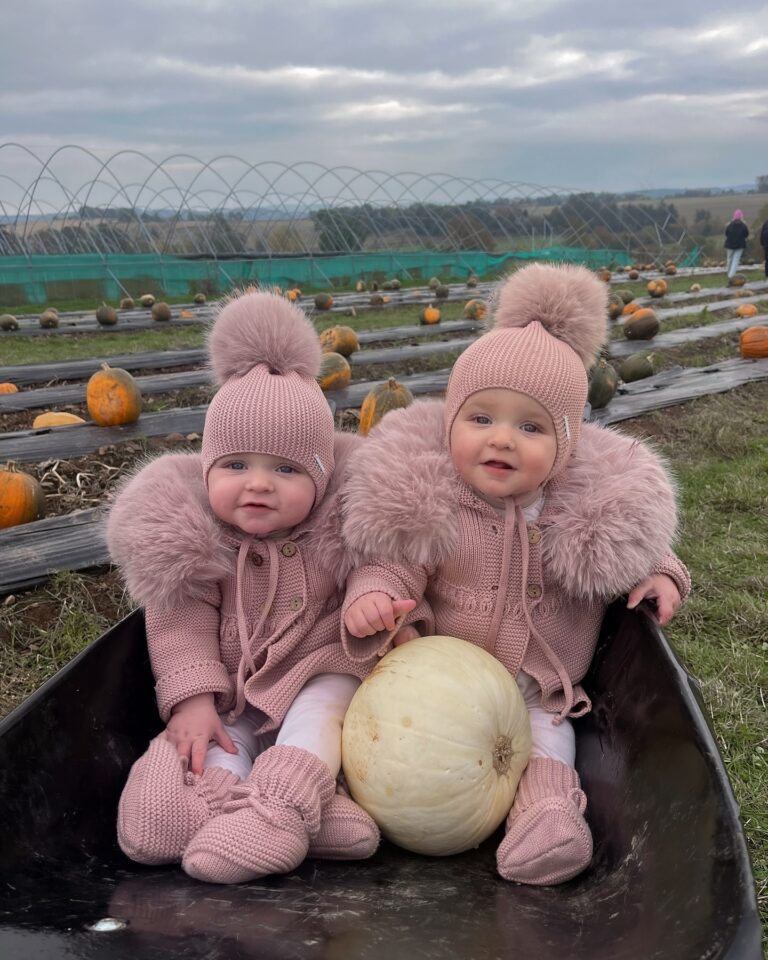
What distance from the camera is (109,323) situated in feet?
43.3

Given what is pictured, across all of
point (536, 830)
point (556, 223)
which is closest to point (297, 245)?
point (556, 223)

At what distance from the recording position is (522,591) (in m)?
2.09

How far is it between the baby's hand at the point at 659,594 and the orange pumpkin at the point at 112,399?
444 cm

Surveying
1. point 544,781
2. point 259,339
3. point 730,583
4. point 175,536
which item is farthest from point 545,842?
point 730,583

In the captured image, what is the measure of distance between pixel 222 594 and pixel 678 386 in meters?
6.45

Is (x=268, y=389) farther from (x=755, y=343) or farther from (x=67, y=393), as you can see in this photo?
(x=755, y=343)

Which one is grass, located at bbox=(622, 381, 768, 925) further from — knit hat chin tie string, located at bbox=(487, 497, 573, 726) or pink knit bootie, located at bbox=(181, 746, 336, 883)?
pink knit bootie, located at bbox=(181, 746, 336, 883)

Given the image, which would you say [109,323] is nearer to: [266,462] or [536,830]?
[266,462]

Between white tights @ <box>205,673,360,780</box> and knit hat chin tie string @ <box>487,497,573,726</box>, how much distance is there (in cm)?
44

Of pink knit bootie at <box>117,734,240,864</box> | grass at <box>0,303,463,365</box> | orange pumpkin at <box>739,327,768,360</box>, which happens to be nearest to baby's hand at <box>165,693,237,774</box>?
pink knit bootie at <box>117,734,240,864</box>

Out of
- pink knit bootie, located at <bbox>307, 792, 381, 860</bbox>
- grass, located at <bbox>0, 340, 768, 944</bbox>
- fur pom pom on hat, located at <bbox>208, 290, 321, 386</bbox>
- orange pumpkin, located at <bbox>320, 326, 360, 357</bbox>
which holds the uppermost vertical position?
fur pom pom on hat, located at <bbox>208, 290, 321, 386</bbox>

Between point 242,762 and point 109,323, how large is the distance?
12529 mm

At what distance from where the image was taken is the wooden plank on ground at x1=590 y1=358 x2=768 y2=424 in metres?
6.66

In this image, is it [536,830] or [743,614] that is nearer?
[536,830]
